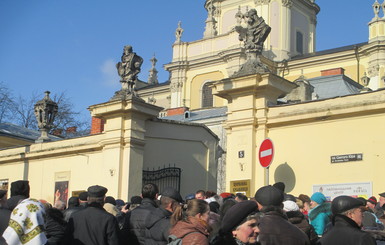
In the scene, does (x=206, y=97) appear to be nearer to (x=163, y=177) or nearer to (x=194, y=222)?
(x=163, y=177)

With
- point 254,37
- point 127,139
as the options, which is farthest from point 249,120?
point 127,139

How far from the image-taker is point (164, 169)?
14.9m

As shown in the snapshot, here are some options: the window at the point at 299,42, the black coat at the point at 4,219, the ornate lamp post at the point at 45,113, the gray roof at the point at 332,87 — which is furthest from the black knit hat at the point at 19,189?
the window at the point at 299,42

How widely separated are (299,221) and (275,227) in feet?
6.63

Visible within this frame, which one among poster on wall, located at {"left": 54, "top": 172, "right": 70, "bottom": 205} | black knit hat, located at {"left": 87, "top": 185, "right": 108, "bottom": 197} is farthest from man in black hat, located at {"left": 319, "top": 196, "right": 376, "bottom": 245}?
poster on wall, located at {"left": 54, "top": 172, "right": 70, "bottom": 205}

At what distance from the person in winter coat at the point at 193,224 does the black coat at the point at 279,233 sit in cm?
52

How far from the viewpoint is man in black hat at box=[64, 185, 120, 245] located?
6.25 metres

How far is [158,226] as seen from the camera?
622 centimetres

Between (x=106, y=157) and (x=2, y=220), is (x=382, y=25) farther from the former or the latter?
(x=2, y=220)

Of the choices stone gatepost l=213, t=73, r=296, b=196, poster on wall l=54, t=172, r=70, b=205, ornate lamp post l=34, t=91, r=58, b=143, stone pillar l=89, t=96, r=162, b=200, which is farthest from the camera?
ornate lamp post l=34, t=91, r=58, b=143

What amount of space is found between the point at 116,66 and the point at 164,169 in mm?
3083

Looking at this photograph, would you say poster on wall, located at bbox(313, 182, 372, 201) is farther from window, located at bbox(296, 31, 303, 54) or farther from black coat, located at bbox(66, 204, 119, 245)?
window, located at bbox(296, 31, 303, 54)

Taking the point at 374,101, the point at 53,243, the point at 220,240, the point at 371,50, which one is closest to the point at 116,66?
the point at 374,101

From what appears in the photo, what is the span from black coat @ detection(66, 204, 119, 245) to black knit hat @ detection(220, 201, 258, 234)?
203 cm
